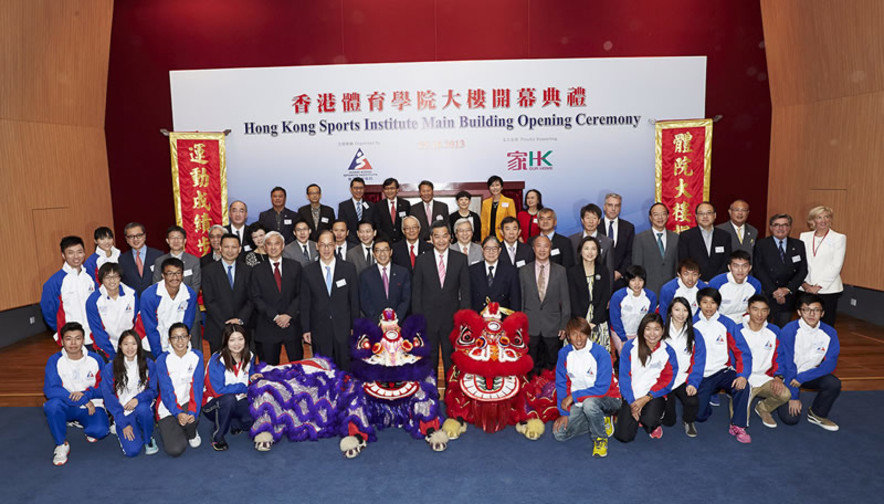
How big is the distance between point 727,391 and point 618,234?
5.52 ft

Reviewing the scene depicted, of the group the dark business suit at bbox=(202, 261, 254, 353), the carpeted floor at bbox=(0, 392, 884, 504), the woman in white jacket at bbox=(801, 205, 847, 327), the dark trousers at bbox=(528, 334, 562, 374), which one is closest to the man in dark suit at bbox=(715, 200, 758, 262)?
the woman in white jacket at bbox=(801, 205, 847, 327)

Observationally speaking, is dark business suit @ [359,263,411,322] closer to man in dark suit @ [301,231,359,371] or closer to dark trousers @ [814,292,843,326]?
man in dark suit @ [301,231,359,371]

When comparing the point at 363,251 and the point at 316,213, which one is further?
the point at 316,213

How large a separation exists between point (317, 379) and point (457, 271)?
1.34 meters

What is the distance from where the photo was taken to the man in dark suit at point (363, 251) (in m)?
5.00

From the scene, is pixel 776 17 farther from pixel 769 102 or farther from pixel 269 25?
pixel 269 25

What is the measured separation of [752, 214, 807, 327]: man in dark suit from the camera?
4.99 m

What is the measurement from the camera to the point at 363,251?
16.6 feet

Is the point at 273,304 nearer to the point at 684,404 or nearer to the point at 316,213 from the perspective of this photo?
the point at 316,213

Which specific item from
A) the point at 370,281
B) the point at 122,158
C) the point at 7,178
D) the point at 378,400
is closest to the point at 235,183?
the point at 122,158

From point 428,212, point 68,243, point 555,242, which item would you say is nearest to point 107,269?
point 68,243

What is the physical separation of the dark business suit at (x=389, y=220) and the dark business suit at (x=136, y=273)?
2.40 metres

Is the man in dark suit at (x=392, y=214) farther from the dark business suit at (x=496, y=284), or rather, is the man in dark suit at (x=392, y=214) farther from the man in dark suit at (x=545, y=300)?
the man in dark suit at (x=545, y=300)

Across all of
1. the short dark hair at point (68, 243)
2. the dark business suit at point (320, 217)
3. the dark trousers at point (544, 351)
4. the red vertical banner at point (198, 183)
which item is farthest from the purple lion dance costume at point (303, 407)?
the red vertical banner at point (198, 183)
